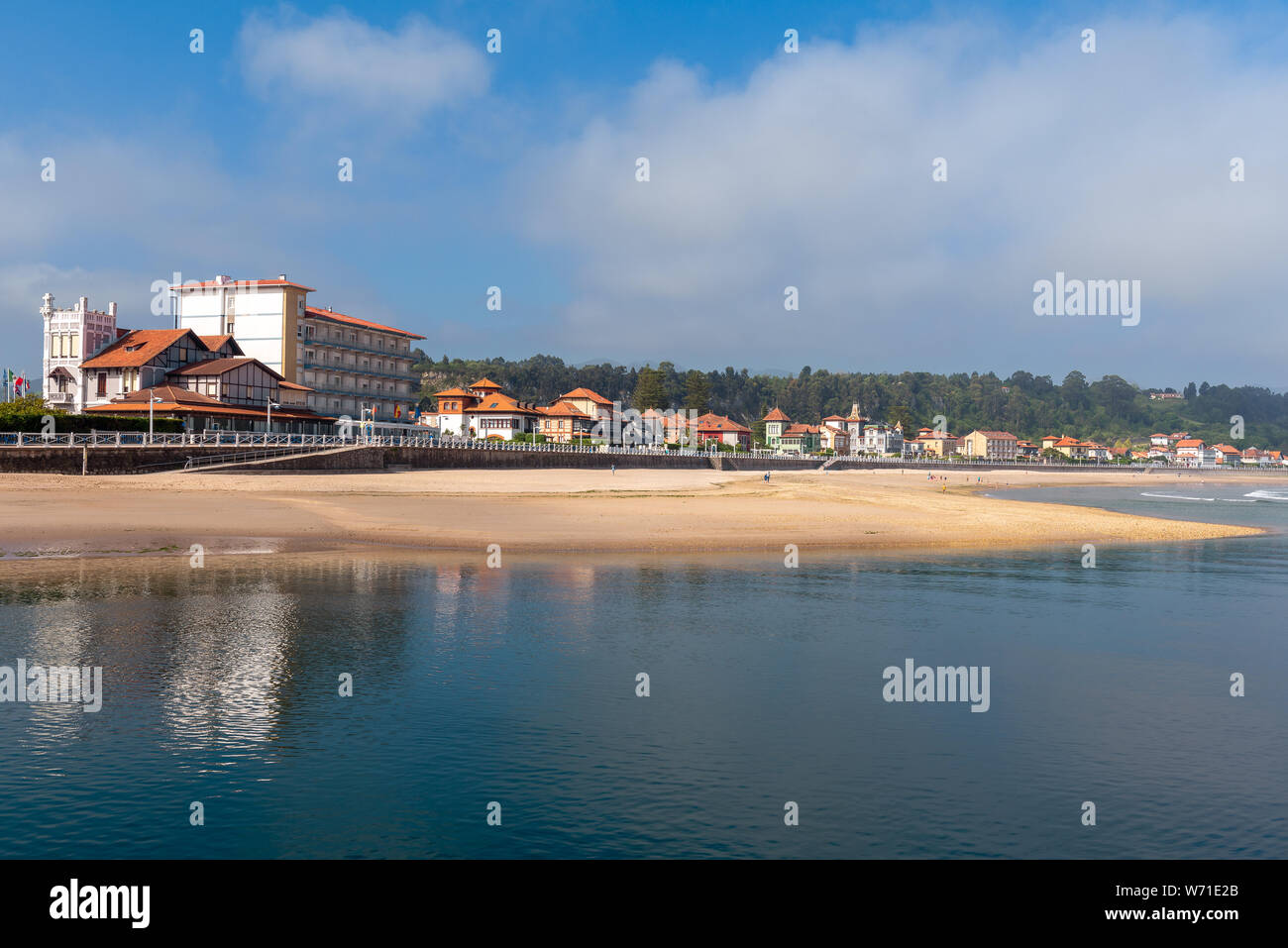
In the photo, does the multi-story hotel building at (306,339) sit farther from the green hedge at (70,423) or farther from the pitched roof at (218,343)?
the green hedge at (70,423)

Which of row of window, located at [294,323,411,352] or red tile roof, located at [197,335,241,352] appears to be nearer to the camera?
red tile roof, located at [197,335,241,352]

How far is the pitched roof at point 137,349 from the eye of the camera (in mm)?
87750

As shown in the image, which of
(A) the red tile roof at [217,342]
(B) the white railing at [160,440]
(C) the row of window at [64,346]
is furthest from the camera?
(A) the red tile roof at [217,342]

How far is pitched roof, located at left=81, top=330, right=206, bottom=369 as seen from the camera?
87.8 metres

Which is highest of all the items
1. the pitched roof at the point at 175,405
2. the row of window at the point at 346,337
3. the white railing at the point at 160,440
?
the row of window at the point at 346,337

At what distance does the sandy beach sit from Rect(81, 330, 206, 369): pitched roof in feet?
108

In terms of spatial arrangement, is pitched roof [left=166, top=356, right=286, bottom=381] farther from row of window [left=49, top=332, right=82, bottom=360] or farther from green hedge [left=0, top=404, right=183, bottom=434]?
green hedge [left=0, top=404, right=183, bottom=434]

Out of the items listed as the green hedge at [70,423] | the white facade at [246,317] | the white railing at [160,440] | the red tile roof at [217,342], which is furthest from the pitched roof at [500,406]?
the green hedge at [70,423]

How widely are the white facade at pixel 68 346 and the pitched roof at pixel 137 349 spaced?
1494 millimetres

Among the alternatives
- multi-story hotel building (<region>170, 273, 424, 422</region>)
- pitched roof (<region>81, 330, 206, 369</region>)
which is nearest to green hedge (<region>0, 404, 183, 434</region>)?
pitched roof (<region>81, 330, 206, 369</region>)

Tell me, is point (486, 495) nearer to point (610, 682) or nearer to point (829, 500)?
point (829, 500)

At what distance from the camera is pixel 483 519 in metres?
46.0

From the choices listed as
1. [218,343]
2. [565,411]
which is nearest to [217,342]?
[218,343]
